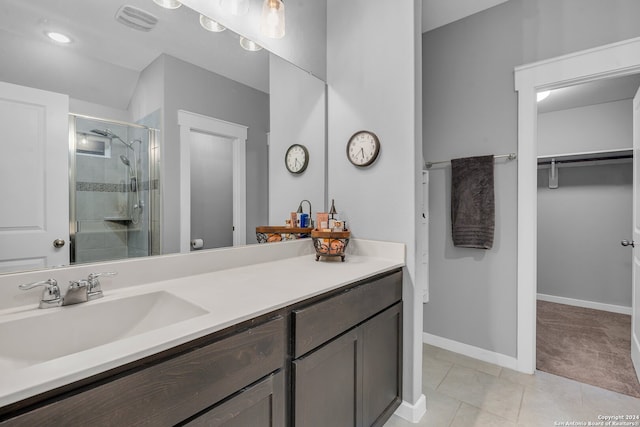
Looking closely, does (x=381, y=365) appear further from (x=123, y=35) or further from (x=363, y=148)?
(x=123, y=35)

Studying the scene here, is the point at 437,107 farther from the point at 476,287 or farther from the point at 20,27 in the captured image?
the point at 20,27

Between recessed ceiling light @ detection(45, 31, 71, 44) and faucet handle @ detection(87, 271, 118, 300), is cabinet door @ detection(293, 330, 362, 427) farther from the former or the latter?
recessed ceiling light @ detection(45, 31, 71, 44)

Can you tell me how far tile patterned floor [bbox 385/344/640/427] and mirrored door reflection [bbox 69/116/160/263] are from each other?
1648mm

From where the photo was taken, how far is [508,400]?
1.83m

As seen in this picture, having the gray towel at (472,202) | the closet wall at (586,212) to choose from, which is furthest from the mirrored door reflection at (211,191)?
the closet wall at (586,212)

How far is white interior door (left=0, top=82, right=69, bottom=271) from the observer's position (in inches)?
35.9

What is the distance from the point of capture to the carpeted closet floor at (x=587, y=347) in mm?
2040

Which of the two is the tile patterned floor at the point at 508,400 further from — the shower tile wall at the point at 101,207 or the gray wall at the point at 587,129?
the gray wall at the point at 587,129

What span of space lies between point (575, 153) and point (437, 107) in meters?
2.19

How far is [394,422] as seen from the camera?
1.69 meters

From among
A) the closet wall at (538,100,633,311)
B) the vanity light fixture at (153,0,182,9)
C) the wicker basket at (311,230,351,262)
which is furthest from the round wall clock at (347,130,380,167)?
the closet wall at (538,100,633,311)

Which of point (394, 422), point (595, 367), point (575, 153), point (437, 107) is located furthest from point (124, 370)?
point (575, 153)

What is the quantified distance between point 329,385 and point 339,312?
0.28 m

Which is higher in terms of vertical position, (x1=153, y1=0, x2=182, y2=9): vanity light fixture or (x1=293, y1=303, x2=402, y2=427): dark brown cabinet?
(x1=153, y1=0, x2=182, y2=9): vanity light fixture
